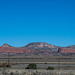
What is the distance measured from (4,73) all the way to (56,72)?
306cm

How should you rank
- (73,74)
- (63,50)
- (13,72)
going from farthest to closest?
(63,50), (13,72), (73,74)

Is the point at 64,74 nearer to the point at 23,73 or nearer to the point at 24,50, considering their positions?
the point at 23,73

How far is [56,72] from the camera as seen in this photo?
37.3 ft

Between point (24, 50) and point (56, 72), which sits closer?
point (56, 72)

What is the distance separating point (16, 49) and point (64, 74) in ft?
524

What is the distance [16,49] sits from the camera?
170 metres

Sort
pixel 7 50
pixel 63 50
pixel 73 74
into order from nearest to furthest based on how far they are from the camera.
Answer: pixel 73 74
pixel 7 50
pixel 63 50

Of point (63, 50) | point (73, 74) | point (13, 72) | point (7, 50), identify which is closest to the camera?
point (73, 74)

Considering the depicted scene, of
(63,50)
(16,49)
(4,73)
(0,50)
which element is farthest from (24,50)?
(4,73)

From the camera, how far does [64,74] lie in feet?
36.7

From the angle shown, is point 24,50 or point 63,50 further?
point 63,50

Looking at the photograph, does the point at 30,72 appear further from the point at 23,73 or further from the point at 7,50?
the point at 7,50

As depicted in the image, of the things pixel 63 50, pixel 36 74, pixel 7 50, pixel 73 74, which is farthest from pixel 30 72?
pixel 63 50

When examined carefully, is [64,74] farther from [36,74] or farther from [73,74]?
[36,74]
